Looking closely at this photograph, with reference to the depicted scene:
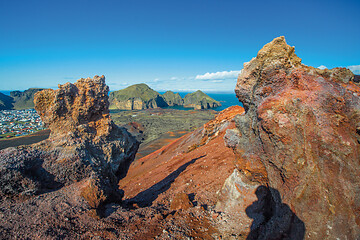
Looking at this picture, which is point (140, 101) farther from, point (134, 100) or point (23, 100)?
point (23, 100)

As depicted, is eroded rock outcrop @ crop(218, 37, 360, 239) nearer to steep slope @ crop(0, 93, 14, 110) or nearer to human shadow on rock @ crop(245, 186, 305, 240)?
human shadow on rock @ crop(245, 186, 305, 240)

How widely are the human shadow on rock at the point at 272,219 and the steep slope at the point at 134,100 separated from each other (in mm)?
170160

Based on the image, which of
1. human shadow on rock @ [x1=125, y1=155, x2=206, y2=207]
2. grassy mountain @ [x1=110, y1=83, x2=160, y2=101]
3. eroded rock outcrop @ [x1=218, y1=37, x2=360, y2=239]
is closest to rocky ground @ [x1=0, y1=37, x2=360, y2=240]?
eroded rock outcrop @ [x1=218, y1=37, x2=360, y2=239]

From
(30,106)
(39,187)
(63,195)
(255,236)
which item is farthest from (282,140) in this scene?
(30,106)

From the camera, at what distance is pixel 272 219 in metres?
5.01

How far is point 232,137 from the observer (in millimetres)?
6398

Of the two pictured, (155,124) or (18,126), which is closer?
(18,126)

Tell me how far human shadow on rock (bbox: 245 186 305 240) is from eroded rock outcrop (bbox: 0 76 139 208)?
4.75 meters

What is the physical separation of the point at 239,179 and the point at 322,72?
3.87 meters

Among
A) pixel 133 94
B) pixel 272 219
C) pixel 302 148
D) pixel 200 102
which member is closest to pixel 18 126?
pixel 272 219

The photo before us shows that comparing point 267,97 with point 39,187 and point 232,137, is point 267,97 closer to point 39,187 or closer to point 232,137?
point 232,137

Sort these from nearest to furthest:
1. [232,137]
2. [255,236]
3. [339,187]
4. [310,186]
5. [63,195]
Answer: [339,187]
[310,186]
[255,236]
[63,195]
[232,137]

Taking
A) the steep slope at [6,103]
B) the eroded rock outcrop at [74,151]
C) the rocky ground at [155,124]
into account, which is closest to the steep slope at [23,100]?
the steep slope at [6,103]

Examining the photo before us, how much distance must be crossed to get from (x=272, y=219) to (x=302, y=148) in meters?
2.15
